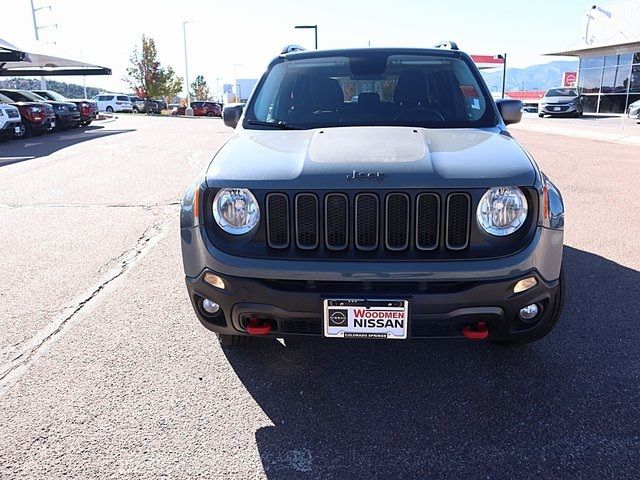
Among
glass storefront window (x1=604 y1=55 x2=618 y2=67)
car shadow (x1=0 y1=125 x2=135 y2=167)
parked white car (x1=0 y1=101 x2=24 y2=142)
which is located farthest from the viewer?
glass storefront window (x1=604 y1=55 x2=618 y2=67)

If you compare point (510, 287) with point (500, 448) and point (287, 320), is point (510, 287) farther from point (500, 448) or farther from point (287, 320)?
point (287, 320)

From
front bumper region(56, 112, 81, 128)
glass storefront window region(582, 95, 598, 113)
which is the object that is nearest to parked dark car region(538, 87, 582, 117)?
glass storefront window region(582, 95, 598, 113)

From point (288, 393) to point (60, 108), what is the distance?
20405 mm

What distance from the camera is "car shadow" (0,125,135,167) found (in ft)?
43.0

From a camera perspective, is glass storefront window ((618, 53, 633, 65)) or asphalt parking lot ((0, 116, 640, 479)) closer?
asphalt parking lot ((0, 116, 640, 479))

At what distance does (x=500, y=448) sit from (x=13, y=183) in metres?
9.52

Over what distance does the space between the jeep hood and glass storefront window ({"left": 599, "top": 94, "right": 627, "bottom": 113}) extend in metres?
34.1

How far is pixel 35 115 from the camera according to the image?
17766mm

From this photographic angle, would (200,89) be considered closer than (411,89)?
No

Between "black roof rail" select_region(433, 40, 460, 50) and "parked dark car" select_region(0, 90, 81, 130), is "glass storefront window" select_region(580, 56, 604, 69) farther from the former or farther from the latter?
"black roof rail" select_region(433, 40, 460, 50)

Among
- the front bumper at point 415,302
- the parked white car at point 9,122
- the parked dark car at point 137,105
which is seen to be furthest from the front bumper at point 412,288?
the parked dark car at point 137,105

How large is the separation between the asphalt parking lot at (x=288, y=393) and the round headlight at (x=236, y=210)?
93 cm

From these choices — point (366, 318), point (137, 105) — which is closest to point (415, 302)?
point (366, 318)

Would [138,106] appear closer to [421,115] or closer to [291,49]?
[291,49]
